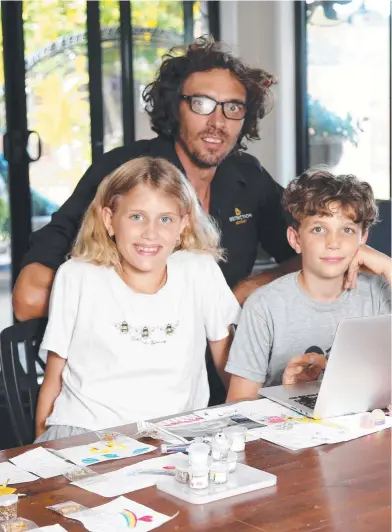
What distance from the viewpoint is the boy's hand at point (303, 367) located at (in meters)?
2.34

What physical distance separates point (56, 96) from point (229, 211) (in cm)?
228

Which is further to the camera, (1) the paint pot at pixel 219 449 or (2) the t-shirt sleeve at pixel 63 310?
(2) the t-shirt sleeve at pixel 63 310

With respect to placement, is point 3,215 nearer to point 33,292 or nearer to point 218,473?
point 33,292

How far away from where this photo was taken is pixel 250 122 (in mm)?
3139

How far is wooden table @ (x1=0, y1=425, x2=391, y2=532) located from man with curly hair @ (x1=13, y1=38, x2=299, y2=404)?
113 cm

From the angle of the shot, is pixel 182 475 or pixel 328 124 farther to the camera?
pixel 328 124

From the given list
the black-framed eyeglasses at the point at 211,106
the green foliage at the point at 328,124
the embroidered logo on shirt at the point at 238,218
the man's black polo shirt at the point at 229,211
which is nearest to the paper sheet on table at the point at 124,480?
the man's black polo shirt at the point at 229,211

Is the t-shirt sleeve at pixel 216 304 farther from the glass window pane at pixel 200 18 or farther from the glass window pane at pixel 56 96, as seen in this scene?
the glass window pane at pixel 200 18

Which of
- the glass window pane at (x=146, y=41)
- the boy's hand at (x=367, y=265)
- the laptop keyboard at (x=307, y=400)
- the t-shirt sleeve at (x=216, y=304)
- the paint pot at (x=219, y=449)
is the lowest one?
the laptop keyboard at (x=307, y=400)

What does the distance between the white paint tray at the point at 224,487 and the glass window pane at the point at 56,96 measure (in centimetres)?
351

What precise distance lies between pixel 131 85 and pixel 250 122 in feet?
6.93

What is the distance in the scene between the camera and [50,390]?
2.48m

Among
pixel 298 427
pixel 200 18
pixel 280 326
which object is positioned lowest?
pixel 298 427

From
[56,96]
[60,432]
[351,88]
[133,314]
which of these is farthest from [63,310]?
[351,88]
